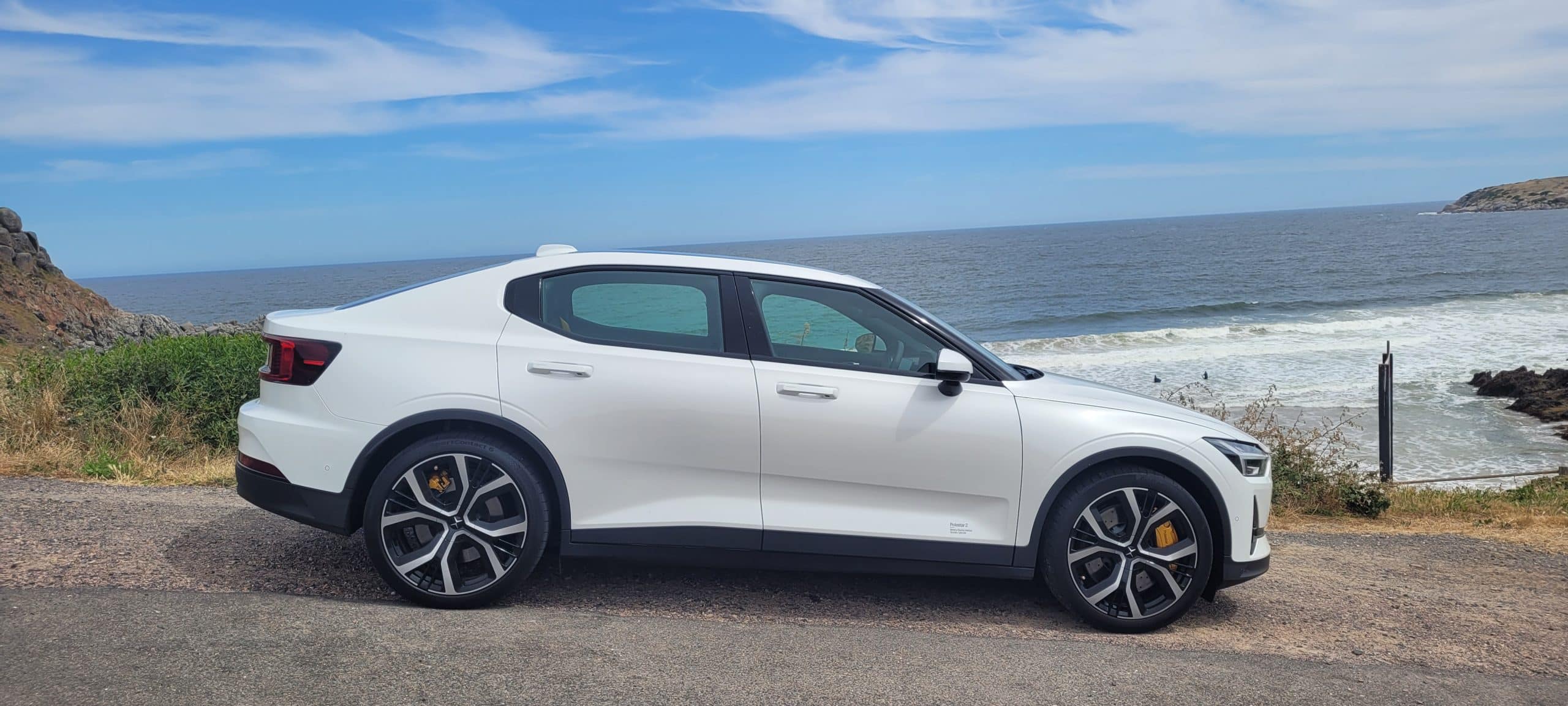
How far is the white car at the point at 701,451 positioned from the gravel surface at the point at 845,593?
30 cm

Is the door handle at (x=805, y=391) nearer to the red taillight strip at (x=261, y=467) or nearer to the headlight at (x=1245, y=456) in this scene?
the headlight at (x=1245, y=456)

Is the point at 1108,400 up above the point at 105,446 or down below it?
above

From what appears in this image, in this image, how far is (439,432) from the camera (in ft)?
13.9

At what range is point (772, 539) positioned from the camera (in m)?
4.26

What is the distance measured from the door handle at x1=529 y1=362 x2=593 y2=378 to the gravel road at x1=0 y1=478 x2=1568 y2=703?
3.41 feet

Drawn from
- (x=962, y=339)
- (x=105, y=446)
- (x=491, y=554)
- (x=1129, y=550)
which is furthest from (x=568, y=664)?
(x=105, y=446)

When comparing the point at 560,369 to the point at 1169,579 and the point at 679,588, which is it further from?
the point at 1169,579

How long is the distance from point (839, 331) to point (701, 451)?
881mm

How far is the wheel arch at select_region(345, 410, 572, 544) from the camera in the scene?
4.17 meters

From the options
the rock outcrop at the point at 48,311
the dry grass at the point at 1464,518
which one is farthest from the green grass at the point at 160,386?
the rock outcrop at the point at 48,311

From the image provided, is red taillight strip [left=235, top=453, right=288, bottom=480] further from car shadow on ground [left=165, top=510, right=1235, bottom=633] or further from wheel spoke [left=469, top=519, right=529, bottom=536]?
wheel spoke [left=469, top=519, right=529, bottom=536]

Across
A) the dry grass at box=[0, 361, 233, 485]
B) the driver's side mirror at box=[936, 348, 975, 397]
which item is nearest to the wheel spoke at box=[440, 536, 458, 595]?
the driver's side mirror at box=[936, 348, 975, 397]

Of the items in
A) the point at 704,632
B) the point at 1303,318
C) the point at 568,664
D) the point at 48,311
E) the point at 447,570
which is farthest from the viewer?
the point at 1303,318

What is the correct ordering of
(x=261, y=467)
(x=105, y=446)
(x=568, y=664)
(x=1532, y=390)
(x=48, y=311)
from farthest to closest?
(x=48, y=311) < (x=1532, y=390) < (x=105, y=446) < (x=261, y=467) < (x=568, y=664)
